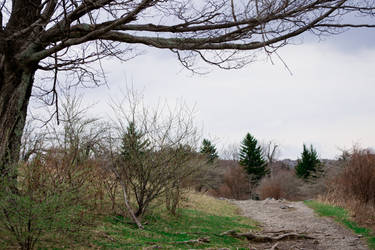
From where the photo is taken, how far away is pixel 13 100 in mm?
5672

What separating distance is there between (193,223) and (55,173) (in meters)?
6.92

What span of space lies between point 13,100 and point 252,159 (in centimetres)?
3706

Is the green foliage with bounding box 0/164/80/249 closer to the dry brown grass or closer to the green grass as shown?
the green grass

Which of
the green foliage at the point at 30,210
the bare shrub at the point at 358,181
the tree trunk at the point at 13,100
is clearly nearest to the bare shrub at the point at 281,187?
the bare shrub at the point at 358,181

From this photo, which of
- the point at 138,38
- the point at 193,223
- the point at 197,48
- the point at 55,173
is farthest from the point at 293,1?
the point at 193,223

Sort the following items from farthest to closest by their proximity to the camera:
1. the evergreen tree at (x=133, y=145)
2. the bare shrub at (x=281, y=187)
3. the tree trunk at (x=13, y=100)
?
the bare shrub at (x=281, y=187) → the evergreen tree at (x=133, y=145) → the tree trunk at (x=13, y=100)

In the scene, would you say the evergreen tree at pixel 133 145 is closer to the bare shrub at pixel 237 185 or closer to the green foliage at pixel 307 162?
the bare shrub at pixel 237 185

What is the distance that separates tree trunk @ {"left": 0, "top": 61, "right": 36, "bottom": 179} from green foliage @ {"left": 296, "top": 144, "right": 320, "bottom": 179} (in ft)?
132

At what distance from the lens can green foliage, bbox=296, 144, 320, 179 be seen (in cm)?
4147

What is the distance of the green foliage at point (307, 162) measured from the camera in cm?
4147

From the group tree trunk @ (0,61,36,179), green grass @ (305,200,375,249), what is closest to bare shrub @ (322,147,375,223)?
green grass @ (305,200,375,249)

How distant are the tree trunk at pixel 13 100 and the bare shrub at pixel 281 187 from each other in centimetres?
3184

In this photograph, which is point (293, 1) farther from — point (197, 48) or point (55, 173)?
point (55, 173)

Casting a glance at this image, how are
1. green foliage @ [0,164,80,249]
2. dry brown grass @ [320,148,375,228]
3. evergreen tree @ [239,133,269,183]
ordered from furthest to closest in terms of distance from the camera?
evergreen tree @ [239,133,269,183], dry brown grass @ [320,148,375,228], green foliage @ [0,164,80,249]
